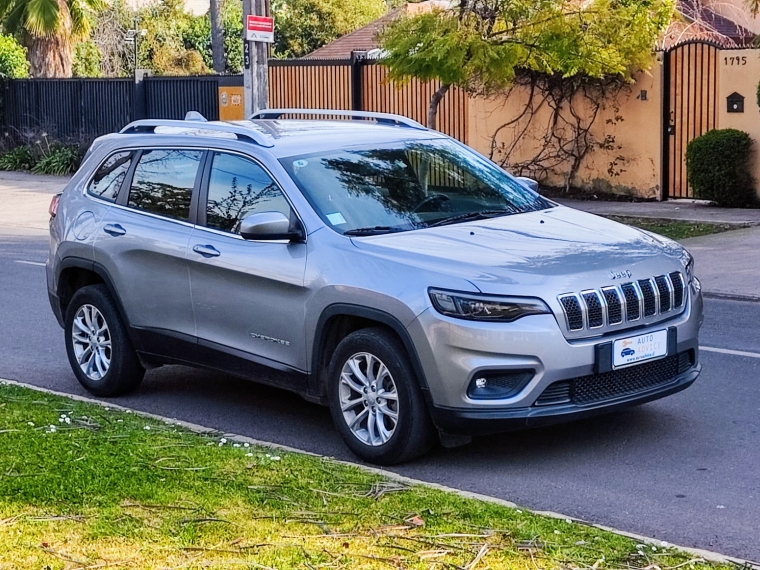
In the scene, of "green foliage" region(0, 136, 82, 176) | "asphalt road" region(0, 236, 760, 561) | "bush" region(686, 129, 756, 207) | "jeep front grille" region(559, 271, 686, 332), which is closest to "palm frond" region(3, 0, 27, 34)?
"green foliage" region(0, 136, 82, 176)

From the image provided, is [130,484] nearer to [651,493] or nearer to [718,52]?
[651,493]

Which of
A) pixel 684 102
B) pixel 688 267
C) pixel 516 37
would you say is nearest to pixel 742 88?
pixel 684 102

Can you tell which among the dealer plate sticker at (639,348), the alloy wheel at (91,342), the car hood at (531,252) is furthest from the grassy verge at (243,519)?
the alloy wheel at (91,342)

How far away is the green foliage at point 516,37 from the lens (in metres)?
16.3

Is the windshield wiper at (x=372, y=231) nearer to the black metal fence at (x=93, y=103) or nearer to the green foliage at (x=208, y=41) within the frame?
the black metal fence at (x=93, y=103)

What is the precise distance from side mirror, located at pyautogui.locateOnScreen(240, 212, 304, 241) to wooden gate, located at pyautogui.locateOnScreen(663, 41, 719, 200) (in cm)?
1258

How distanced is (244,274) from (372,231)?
0.77 m

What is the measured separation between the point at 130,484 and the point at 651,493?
2.38m

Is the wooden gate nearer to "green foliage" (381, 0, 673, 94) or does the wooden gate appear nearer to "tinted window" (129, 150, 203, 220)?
"green foliage" (381, 0, 673, 94)

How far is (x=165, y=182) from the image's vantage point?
25.5ft

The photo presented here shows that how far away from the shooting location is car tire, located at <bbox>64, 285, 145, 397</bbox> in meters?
7.92

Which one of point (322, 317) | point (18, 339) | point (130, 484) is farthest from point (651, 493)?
point (18, 339)

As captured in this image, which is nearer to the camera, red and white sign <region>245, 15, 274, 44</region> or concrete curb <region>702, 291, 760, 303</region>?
concrete curb <region>702, 291, 760, 303</region>

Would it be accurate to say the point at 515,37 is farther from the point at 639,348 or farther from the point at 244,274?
the point at 639,348
